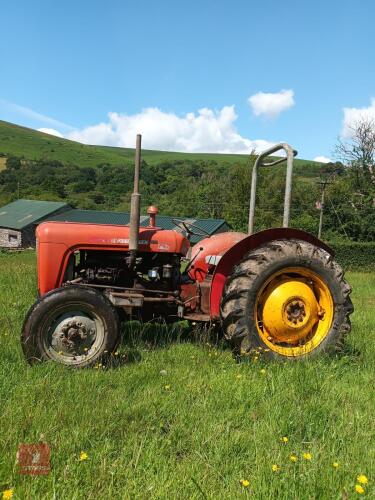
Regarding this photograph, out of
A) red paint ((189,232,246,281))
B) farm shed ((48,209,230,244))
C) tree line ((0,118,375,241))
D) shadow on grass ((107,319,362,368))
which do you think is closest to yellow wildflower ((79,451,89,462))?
shadow on grass ((107,319,362,368))

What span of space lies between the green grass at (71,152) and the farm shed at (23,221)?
154 feet

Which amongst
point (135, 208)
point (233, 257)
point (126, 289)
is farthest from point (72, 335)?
point (233, 257)

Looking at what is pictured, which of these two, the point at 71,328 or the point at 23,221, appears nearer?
the point at 71,328

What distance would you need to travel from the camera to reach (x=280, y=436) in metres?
2.62

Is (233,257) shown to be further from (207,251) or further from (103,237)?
(103,237)

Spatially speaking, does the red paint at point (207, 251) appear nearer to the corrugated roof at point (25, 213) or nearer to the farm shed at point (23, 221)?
the farm shed at point (23, 221)

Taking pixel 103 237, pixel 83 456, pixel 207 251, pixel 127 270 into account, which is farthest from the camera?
pixel 207 251

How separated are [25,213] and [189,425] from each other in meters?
48.7

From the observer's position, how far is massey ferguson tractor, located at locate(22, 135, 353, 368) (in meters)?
3.67

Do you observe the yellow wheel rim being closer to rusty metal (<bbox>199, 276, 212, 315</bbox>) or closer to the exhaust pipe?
rusty metal (<bbox>199, 276, 212, 315</bbox>)

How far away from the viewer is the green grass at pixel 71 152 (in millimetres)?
98062

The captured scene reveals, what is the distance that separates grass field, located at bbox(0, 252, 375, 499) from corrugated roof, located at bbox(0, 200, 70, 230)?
43.6 meters

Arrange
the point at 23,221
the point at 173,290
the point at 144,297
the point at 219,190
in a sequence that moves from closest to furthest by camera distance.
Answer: the point at 144,297 → the point at 173,290 → the point at 23,221 → the point at 219,190

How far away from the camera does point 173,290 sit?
4469mm
